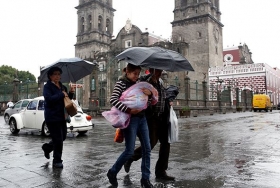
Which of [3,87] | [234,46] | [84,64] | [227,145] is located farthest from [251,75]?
[84,64]

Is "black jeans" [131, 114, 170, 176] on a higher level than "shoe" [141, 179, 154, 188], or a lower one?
higher

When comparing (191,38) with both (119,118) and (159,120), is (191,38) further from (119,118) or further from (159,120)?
(119,118)

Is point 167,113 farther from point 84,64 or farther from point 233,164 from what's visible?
point 84,64

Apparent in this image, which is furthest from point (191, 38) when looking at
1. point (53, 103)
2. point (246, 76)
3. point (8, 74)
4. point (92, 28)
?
point (8, 74)

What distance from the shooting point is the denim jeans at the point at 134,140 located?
144 inches

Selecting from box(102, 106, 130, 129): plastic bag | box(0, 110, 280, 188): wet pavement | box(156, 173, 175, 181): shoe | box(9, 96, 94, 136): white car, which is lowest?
box(0, 110, 280, 188): wet pavement

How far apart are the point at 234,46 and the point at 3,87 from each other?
1873 inches

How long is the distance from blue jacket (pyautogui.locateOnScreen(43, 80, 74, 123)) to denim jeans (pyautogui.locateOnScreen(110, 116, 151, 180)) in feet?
5.37

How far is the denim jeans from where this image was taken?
366cm

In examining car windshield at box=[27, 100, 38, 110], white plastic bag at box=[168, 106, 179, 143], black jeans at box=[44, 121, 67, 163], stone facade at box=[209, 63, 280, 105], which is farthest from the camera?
stone facade at box=[209, 63, 280, 105]

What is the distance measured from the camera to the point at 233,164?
5113 millimetres

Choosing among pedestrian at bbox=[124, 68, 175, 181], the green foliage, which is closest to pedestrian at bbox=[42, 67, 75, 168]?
pedestrian at bbox=[124, 68, 175, 181]

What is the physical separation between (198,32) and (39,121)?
3817 centimetres

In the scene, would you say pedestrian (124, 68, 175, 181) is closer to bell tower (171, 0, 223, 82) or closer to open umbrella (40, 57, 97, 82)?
open umbrella (40, 57, 97, 82)
